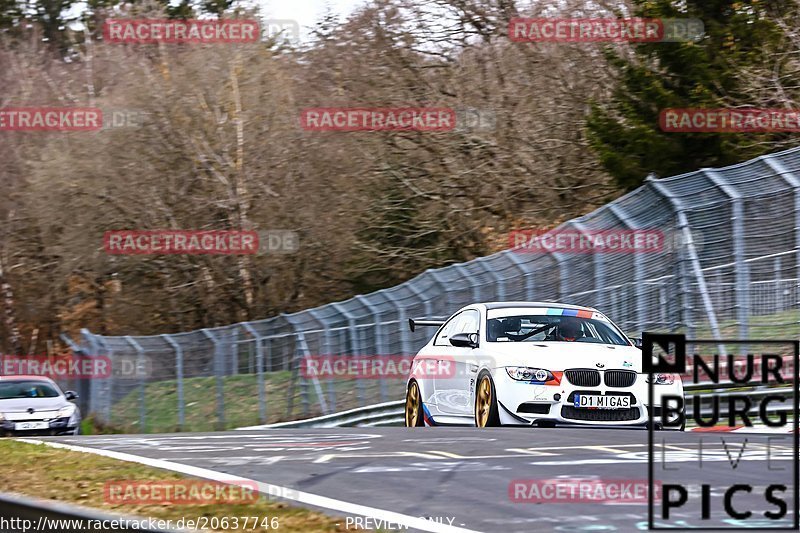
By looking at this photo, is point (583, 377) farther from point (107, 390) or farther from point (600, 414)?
point (107, 390)

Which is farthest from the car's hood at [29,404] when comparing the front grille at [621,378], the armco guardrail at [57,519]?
the armco guardrail at [57,519]

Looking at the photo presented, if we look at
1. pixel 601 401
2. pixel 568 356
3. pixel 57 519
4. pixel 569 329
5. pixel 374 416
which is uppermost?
pixel 569 329

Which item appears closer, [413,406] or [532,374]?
[532,374]

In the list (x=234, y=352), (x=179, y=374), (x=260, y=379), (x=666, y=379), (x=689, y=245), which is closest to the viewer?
(x=666, y=379)

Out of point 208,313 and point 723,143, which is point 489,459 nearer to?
point 723,143

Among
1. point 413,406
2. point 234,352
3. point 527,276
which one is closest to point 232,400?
point 234,352

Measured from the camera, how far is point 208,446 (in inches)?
476

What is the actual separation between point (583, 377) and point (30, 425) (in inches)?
515

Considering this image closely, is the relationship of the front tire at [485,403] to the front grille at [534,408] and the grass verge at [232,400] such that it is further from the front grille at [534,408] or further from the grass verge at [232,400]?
the grass verge at [232,400]

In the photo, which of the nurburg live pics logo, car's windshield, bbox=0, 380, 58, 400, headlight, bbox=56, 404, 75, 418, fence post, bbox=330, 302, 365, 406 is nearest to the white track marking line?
the nurburg live pics logo

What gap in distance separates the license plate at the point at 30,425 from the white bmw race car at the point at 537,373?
411 inches

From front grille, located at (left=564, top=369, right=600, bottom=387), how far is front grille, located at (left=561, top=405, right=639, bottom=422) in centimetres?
24

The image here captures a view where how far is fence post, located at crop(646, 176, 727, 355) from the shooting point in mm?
14742

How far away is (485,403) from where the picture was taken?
Result: 43.1 feet
